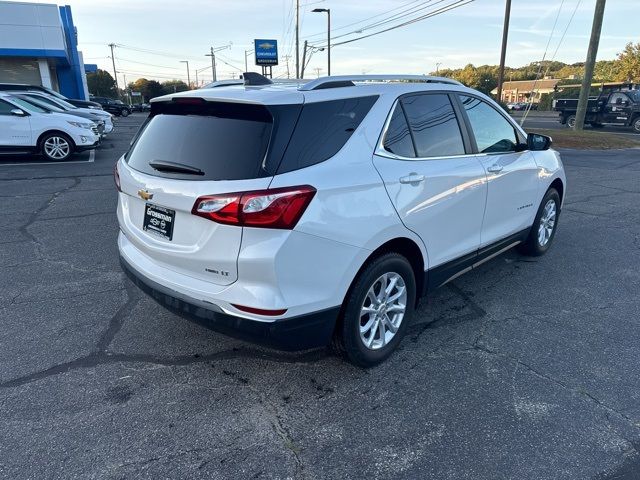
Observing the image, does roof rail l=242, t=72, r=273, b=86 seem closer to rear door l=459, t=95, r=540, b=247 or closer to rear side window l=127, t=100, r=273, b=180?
rear side window l=127, t=100, r=273, b=180

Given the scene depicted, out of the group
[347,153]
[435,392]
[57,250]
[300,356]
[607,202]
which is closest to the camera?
[347,153]

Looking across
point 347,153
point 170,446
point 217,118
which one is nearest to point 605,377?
point 347,153

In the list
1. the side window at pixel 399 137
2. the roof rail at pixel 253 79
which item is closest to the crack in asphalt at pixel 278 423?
the side window at pixel 399 137

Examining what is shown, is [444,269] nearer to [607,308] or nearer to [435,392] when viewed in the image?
[435,392]

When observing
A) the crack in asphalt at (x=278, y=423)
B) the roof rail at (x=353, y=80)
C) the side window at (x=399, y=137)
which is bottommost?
the crack in asphalt at (x=278, y=423)

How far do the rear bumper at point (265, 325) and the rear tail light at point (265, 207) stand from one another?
535mm

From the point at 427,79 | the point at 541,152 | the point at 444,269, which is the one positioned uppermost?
the point at 427,79

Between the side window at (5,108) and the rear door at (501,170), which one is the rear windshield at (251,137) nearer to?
the rear door at (501,170)

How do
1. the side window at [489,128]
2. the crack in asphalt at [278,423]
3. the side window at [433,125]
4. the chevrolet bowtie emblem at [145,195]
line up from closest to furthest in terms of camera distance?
the crack in asphalt at [278,423] → the chevrolet bowtie emblem at [145,195] → the side window at [433,125] → the side window at [489,128]

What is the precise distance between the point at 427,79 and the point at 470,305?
1982 mm

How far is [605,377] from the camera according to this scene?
306cm

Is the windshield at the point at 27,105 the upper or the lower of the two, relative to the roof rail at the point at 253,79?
lower

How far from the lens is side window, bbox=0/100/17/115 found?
35.9 ft

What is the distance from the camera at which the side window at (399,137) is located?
3.00 m
